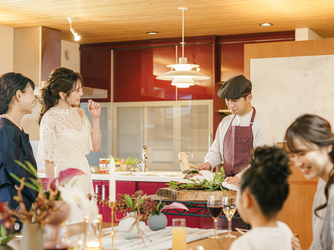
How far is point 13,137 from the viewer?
2.13 meters

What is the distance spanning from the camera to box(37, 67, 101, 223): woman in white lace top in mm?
2582

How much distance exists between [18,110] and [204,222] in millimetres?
2083

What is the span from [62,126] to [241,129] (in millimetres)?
1182

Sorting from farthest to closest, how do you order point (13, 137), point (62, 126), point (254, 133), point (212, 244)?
point (254, 133) → point (62, 126) → point (13, 137) → point (212, 244)

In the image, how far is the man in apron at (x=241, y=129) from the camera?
8.98 feet

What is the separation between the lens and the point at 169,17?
4125mm

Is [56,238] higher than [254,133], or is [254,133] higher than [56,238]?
[254,133]

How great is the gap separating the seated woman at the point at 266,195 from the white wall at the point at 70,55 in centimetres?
444

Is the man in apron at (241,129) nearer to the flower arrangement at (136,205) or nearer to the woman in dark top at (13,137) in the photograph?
the flower arrangement at (136,205)

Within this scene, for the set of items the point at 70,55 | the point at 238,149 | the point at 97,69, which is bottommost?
the point at 238,149

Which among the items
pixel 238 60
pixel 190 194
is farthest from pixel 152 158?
pixel 190 194

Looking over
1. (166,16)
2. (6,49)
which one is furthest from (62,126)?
(6,49)

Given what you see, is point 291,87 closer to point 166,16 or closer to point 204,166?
point 204,166

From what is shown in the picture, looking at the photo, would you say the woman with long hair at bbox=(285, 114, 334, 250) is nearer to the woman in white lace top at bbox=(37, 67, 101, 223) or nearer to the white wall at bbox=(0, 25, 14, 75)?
the woman in white lace top at bbox=(37, 67, 101, 223)
